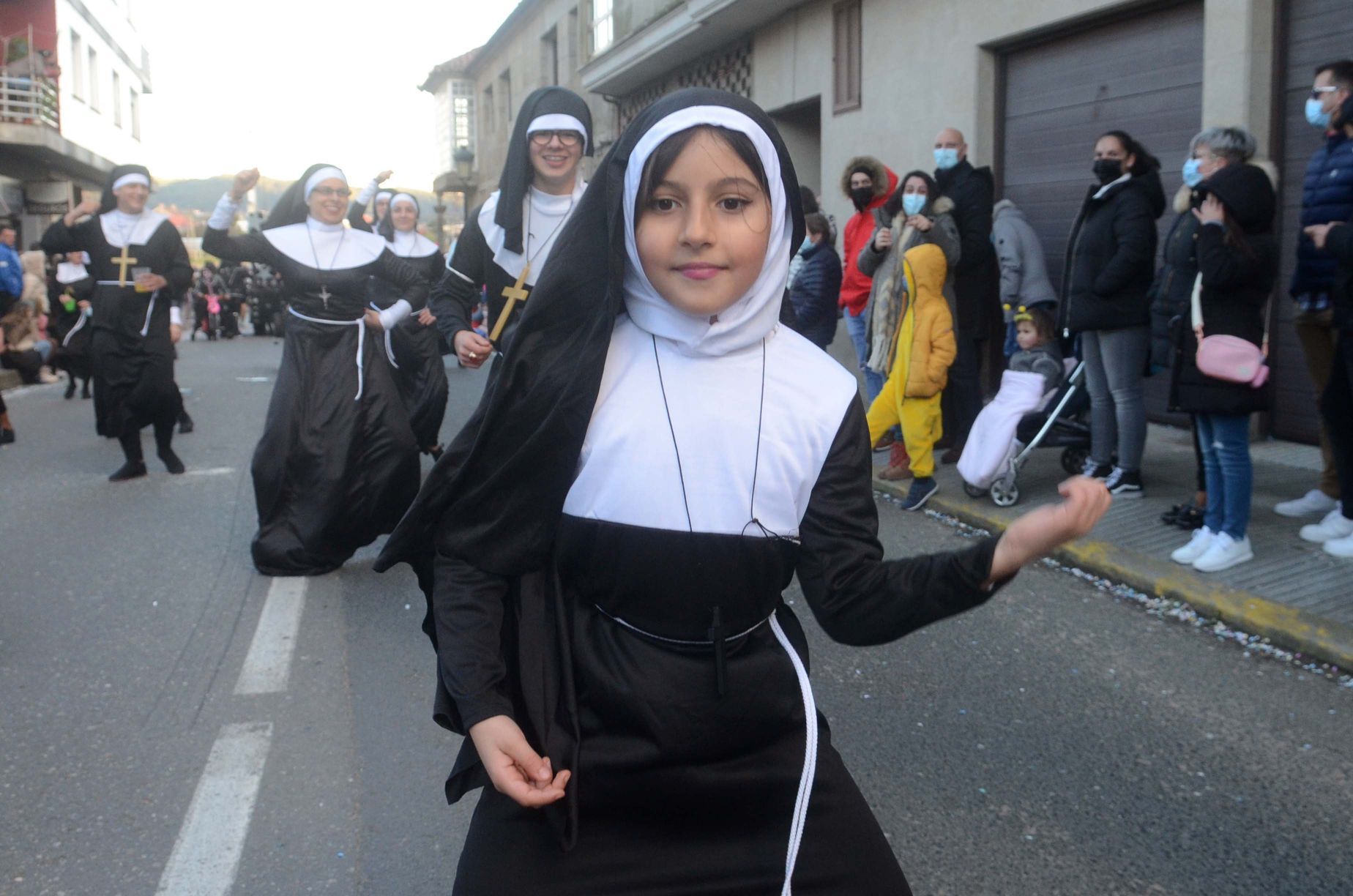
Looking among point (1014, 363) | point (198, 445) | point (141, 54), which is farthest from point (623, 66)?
point (141, 54)

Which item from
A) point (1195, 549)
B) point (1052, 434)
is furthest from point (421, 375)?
point (1195, 549)

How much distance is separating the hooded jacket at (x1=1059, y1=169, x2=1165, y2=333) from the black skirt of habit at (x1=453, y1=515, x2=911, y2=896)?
577 cm

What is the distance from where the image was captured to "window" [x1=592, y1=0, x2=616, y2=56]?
2234 cm

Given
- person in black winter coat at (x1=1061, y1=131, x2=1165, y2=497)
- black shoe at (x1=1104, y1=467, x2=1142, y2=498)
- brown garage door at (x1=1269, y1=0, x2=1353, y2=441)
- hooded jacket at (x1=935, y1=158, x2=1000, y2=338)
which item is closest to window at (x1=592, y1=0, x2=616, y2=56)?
hooded jacket at (x1=935, y1=158, x2=1000, y2=338)

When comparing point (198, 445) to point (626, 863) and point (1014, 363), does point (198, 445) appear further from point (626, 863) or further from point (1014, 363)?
point (626, 863)

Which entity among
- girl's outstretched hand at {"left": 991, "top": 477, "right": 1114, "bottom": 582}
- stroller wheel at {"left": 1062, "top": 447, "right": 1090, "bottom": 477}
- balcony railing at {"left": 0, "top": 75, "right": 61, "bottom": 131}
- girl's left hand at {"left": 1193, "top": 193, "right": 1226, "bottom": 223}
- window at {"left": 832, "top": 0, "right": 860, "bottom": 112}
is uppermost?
balcony railing at {"left": 0, "top": 75, "right": 61, "bottom": 131}

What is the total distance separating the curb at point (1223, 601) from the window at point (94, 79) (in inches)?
1360

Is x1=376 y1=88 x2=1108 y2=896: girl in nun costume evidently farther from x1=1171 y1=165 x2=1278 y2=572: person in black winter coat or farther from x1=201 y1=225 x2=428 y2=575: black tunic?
x1=201 y1=225 x2=428 y2=575: black tunic

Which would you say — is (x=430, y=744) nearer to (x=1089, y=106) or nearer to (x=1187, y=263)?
(x=1187, y=263)

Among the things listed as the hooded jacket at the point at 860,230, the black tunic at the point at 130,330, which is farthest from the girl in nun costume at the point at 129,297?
the hooded jacket at the point at 860,230

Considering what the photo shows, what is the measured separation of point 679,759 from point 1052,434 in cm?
607

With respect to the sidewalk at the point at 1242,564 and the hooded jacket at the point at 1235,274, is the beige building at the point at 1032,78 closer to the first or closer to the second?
the sidewalk at the point at 1242,564

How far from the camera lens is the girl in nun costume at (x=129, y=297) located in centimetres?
895

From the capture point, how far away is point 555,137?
498 centimetres
